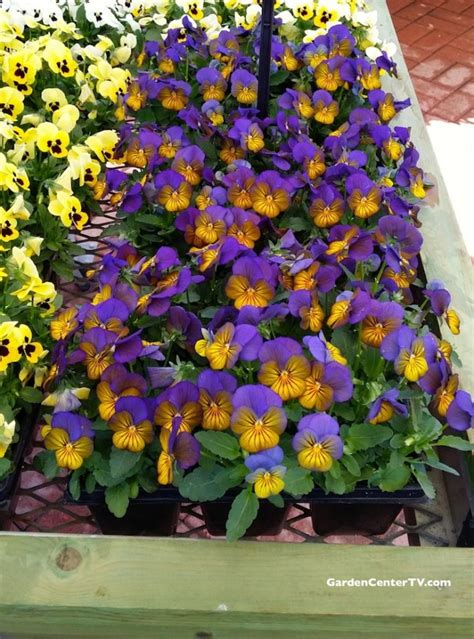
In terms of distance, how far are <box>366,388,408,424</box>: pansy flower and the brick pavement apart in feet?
8.92

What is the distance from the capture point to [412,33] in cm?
404

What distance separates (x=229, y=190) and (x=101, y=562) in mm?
727

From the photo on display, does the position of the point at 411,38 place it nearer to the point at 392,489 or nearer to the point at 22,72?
the point at 22,72

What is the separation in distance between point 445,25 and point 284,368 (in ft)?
12.4

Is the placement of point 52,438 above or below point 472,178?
above

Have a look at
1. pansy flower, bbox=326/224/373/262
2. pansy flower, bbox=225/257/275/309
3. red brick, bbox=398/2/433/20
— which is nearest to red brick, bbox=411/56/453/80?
red brick, bbox=398/2/433/20

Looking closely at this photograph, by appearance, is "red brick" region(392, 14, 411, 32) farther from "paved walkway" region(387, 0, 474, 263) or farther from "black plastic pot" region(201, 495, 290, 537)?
"black plastic pot" region(201, 495, 290, 537)

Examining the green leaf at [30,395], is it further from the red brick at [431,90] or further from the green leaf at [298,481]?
the red brick at [431,90]

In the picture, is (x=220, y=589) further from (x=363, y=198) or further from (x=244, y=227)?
(x=363, y=198)

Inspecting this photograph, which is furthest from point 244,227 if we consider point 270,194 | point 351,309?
point 351,309

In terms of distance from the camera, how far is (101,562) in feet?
2.79

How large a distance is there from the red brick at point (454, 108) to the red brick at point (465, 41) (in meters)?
0.56

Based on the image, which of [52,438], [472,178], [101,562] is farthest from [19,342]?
[472,178]

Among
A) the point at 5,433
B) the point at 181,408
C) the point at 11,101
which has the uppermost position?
the point at 11,101
